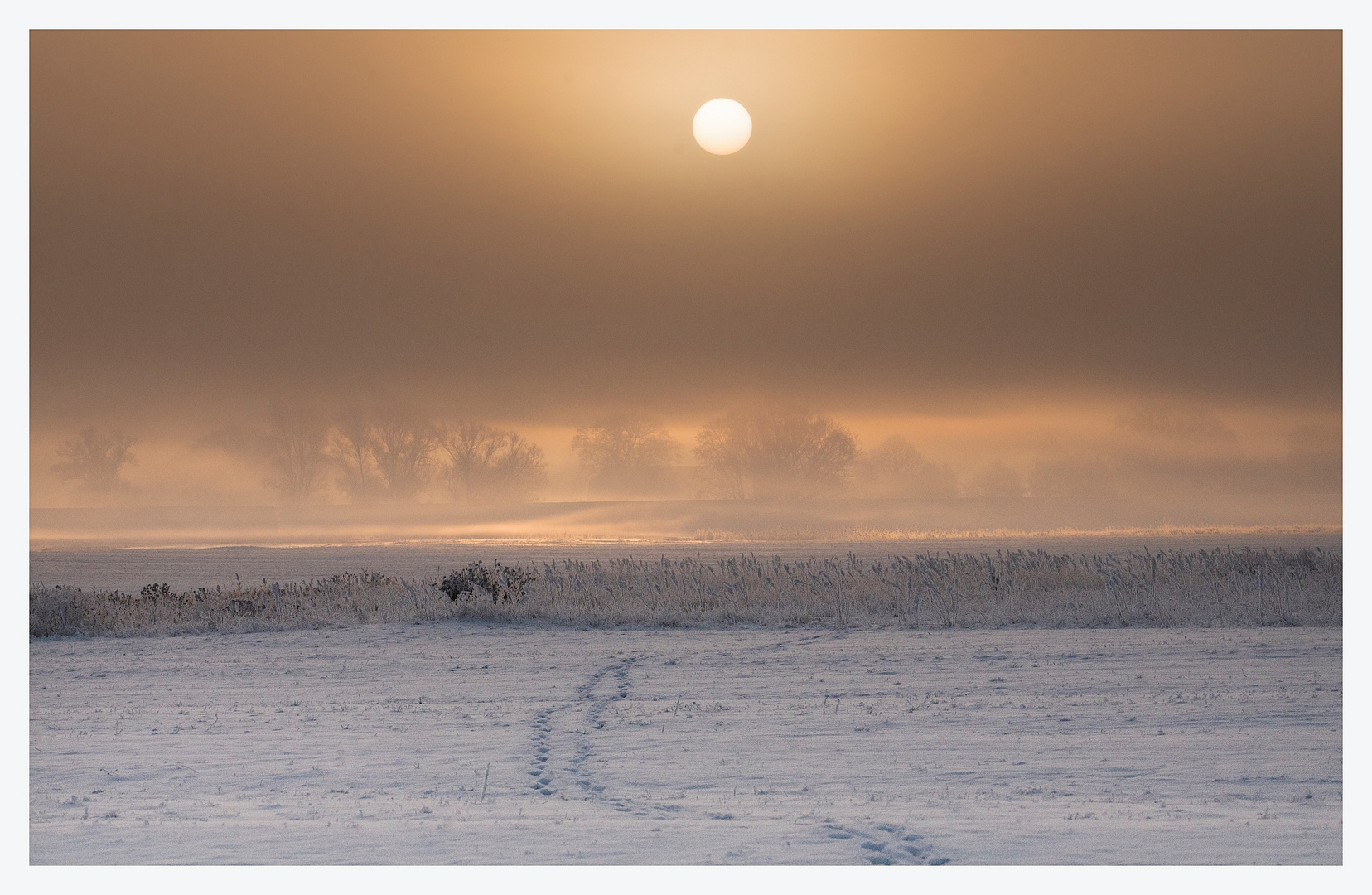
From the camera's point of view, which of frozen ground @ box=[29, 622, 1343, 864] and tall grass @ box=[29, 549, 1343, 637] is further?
tall grass @ box=[29, 549, 1343, 637]

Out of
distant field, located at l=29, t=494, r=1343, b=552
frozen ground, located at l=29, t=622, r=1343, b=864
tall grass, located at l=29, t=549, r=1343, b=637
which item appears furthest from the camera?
distant field, located at l=29, t=494, r=1343, b=552

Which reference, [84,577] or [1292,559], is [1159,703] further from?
[84,577]

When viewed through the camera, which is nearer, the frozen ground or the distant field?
the frozen ground

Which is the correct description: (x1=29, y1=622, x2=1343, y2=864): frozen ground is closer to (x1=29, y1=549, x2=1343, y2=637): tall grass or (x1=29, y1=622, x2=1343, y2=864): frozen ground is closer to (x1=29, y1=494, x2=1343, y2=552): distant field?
(x1=29, y1=549, x2=1343, y2=637): tall grass

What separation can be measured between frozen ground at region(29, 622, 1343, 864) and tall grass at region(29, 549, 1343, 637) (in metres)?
2.12

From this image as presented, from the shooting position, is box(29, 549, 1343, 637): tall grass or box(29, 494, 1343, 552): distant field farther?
box(29, 494, 1343, 552): distant field

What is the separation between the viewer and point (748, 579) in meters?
21.1

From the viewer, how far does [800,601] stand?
64.1 ft

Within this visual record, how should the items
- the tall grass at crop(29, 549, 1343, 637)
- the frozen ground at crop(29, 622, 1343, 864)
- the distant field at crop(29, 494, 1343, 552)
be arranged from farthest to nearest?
the distant field at crop(29, 494, 1343, 552)
the tall grass at crop(29, 549, 1343, 637)
the frozen ground at crop(29, 622, 1343, 864)

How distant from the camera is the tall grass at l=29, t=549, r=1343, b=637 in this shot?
18.1m

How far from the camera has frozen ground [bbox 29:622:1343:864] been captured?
762 cm

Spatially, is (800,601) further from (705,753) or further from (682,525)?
(682,525)

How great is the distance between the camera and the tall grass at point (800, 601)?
1814 cm

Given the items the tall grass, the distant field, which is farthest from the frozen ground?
the distant field
